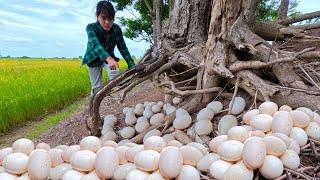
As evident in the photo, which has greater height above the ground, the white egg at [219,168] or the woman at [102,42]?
the woman at [102,42]

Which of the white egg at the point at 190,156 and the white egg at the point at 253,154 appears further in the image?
the white egg at the point at 190,156

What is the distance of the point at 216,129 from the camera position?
8.79ft

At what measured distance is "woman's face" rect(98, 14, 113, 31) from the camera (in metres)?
4.70

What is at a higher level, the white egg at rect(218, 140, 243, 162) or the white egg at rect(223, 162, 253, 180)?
the white egg at rect(218, 140, 243, 162)

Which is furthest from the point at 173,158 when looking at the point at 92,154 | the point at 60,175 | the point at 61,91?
the point at 61,91

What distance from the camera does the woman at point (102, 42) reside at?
4566 mm

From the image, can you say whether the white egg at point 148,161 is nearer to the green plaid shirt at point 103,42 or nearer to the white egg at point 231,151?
the white egg at point 231,151

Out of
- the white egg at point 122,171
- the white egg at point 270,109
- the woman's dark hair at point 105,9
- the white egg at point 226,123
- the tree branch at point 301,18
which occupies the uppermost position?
the woman's dark hair at point 105,9

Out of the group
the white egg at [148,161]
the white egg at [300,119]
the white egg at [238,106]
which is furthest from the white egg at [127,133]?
the white egg at [148,161]

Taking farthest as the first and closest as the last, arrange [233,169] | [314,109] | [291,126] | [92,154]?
[314,109] < [291,126] < [92,154] < [233,169]

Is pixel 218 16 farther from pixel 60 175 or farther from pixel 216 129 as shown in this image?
pixel 60 175

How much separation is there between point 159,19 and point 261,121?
8.57 meters

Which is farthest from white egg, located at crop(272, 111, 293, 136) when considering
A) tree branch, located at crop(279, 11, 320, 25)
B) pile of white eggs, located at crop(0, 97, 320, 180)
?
tree branch, located at crop(279, 11, 320, 25)

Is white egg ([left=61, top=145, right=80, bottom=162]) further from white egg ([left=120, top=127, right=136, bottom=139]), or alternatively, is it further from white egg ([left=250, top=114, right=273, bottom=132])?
white egg ([left=120, top=127, right=136, bottom=139])
